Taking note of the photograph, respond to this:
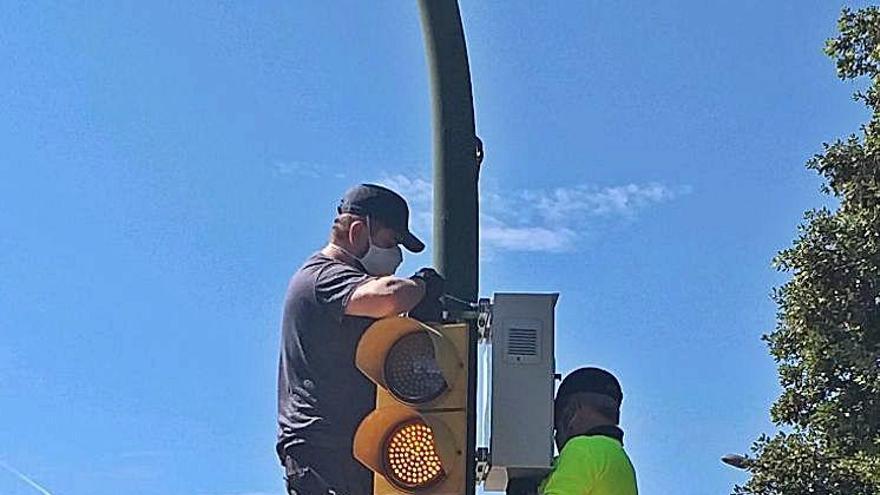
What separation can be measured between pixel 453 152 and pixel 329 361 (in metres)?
0.79

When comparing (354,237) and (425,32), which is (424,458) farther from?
(425,32)

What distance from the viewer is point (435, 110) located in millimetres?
4801

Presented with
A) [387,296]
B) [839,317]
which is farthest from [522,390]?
[839,317]

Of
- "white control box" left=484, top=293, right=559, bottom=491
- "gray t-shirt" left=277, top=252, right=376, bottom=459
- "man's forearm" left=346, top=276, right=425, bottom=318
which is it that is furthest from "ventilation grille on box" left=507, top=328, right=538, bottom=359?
"gray t-shirt" left=277, top=252, right=376, bottom=459

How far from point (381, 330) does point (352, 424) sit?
1.32 ft

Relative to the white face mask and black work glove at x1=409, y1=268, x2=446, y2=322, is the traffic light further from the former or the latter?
the white face mask

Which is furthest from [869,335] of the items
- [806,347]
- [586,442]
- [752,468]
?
[586,442]

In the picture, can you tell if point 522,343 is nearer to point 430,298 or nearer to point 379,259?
point 430,298

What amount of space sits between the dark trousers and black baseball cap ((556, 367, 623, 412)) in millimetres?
786

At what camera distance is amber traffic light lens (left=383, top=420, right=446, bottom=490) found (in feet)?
14.1

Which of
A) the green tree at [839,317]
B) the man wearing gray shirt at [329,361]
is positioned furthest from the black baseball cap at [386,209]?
the green tree at [839,317]

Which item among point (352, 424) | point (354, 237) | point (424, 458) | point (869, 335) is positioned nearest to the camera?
point (424, 458)

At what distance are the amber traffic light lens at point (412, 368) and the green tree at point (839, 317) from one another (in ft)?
47.9

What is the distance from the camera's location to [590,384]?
493 centimetres
